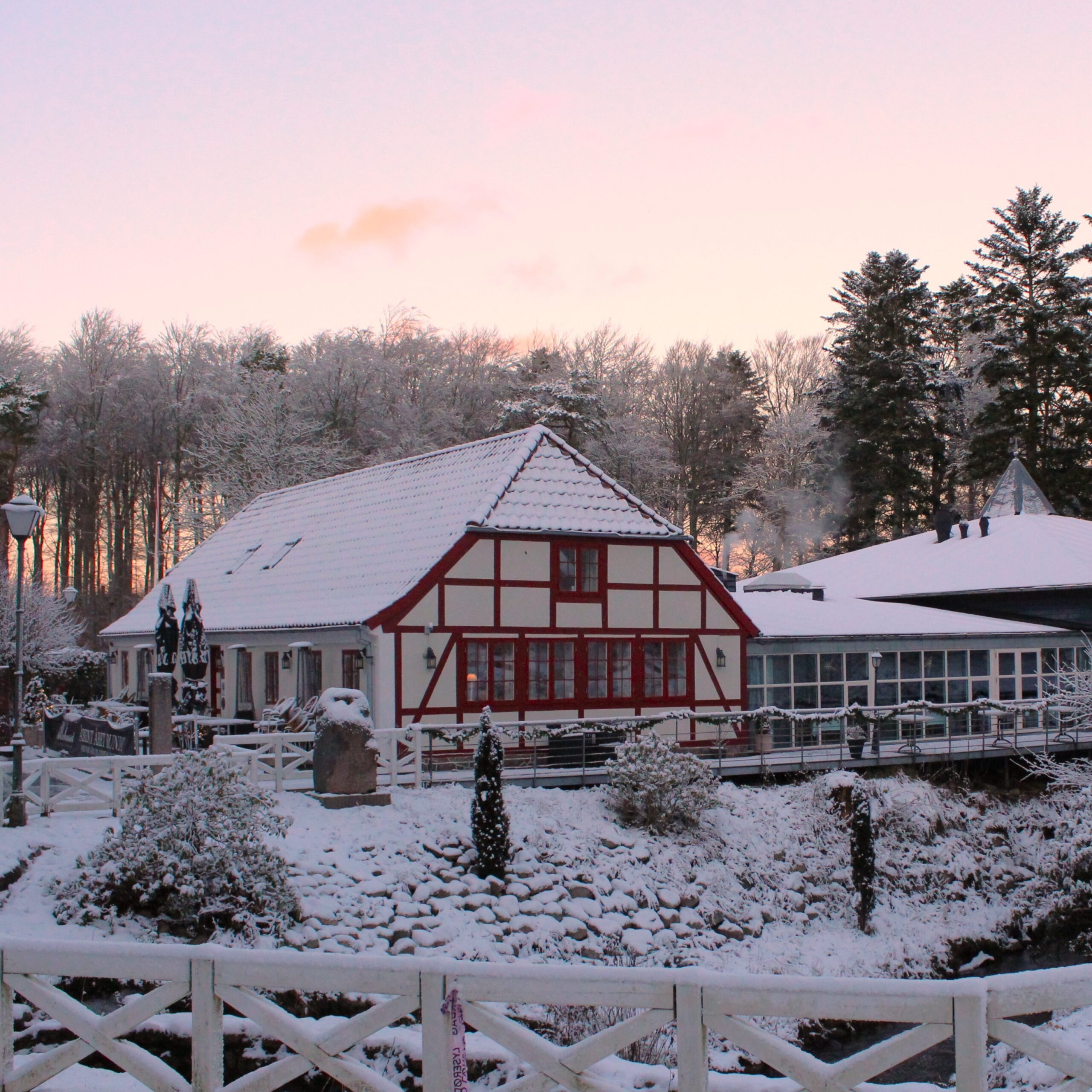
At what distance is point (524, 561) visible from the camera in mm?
23750

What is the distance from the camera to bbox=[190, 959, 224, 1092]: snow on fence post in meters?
6.30

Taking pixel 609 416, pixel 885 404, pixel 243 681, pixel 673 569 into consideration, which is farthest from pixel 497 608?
pixel 885 404

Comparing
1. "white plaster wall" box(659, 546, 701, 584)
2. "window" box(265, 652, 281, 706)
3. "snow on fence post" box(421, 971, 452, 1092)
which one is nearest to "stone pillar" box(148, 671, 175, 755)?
"window" box(265, 652, 281, 706)

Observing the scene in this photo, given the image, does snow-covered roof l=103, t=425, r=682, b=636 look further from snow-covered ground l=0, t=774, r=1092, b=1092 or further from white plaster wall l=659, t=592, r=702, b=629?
snow-covered ground l=0, t=774, r=1092, b=1092

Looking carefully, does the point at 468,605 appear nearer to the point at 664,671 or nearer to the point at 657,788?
A: the point at 664,671

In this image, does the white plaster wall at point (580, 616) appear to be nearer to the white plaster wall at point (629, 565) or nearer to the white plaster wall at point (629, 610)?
the white plaster wall at point (629, 610)

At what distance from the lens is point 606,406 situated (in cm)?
Result: 4878

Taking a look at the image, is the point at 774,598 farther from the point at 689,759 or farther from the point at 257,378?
the point at 257,378

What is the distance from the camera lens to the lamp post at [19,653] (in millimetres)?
15547

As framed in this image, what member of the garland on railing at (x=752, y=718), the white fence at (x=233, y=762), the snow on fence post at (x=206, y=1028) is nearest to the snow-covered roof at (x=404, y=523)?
the white fence at (x=233, y=762)

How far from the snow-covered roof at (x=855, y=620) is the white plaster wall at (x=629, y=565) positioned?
2926mm

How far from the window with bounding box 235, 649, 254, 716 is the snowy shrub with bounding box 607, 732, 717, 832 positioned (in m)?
10.1

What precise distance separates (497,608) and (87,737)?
7.72m

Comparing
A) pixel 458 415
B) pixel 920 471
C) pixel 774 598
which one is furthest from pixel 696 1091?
pixel 920 471
